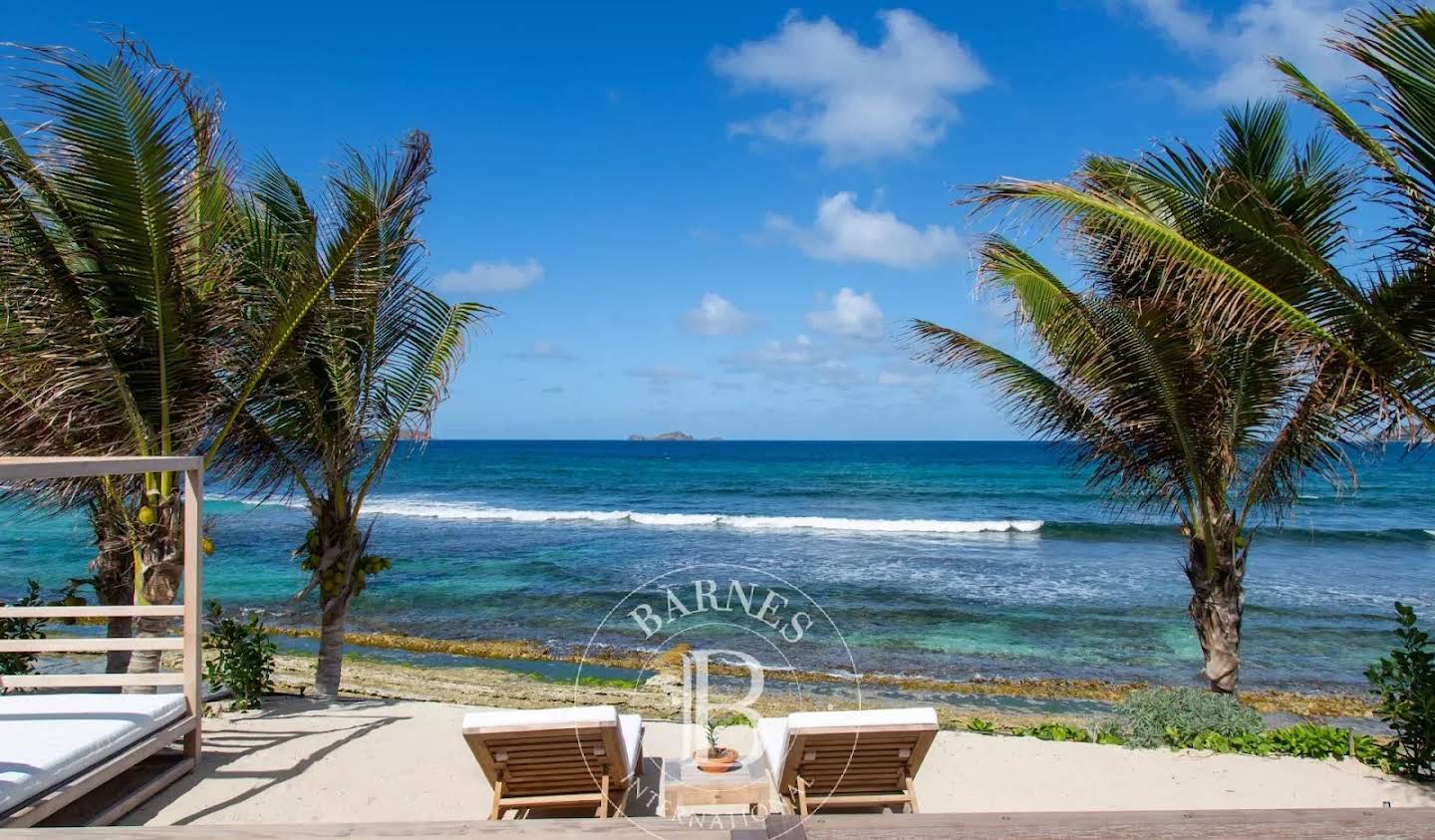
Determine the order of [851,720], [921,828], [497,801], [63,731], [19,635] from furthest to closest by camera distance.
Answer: [19,635] < [497,801] < [851,720] < [63,731] < [921,828]

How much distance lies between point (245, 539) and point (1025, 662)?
22216 mm

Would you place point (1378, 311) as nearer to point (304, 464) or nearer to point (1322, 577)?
point (304, 464)

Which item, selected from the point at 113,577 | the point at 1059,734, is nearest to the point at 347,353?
the point at 113,577

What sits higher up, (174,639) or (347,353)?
(347,353)

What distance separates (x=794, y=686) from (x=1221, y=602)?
460 cm

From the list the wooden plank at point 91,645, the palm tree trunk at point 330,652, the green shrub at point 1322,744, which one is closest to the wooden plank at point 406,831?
the wooden plank at point 91,645

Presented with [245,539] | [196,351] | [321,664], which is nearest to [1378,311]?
[196,351]

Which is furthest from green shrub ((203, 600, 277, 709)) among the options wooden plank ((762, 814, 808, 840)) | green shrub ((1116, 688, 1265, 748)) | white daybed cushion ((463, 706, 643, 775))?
green shrub ((1116, 688, 1265, 748))

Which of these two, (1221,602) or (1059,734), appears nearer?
(1059,734)

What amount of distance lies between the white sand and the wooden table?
47.1 inches

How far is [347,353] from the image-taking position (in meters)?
7.30

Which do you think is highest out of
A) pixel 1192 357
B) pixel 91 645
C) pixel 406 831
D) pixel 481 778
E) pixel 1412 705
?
pixel 1192 357

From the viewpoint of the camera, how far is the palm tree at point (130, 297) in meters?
5.51

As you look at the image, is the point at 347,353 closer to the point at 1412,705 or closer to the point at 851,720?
the point at 851,720
